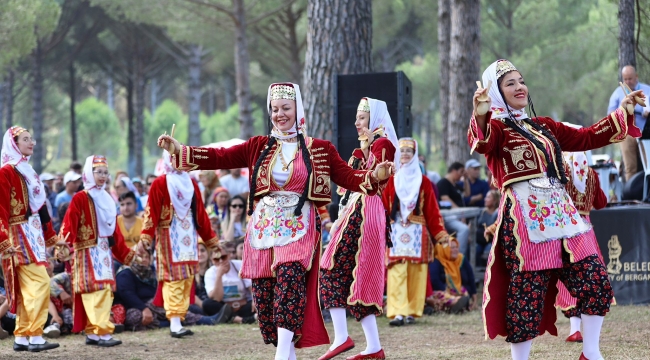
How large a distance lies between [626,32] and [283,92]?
7.56 meters

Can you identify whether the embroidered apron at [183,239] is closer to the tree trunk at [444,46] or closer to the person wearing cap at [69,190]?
the person wearing cap at [69,190]

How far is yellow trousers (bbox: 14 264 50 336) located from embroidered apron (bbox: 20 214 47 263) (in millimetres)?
104

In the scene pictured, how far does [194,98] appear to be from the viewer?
2927 centimetres

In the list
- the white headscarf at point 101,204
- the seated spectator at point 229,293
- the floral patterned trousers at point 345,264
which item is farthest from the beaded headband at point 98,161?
the floral patterned trousers at point 345,264

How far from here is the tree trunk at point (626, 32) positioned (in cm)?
1173

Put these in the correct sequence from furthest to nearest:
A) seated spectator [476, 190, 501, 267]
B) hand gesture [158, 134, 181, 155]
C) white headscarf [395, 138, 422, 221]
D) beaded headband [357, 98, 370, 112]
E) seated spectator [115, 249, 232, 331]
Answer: seated spectator [476, 190, 501, 267] → seated spectator [115, 249, 232, 331] → white headscarf [395, 138, 422, 221] → beaded headband [357, 98, 370, 112] → hand gesture [158, 134, 181, 155]

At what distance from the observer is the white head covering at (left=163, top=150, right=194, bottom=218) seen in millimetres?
8547

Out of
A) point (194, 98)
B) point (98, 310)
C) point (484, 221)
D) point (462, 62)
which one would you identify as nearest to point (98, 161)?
point (98, 310)

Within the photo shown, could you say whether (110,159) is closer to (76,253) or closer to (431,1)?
(431,1)

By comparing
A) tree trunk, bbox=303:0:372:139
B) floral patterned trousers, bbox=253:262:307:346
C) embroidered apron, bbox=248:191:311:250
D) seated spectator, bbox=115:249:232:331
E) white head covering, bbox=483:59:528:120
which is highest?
tree trunk, bbox=303:0:372:139

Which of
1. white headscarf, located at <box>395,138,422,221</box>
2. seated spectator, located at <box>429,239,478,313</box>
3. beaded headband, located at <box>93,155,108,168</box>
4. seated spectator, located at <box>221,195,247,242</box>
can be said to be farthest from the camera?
seated spectator, located at <box>221,195,247,242</box>

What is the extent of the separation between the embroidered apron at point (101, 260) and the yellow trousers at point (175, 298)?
0.66 metres

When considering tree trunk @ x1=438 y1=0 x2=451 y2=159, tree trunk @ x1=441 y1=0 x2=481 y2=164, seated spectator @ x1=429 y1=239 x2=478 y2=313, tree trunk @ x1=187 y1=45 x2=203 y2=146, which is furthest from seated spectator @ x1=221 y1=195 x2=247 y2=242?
tree trunk @ x1=187 y1=45 x2=203 y2=146

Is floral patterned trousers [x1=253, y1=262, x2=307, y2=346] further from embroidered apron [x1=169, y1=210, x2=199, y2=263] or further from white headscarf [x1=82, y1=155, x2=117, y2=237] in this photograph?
embroidered apron [x1=169, y1=210, x2=199, y2=263]
